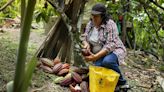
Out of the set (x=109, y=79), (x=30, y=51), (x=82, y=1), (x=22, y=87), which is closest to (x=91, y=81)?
(x=109, y=79)

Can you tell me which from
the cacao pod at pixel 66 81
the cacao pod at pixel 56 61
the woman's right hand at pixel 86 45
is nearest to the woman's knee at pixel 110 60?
the woman's right hand at pixel 86 45

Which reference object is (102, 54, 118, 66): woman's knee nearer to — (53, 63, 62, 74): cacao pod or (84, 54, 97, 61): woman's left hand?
(84, 54, 97, 61): woman's left hand

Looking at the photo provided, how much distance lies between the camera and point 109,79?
338 cm

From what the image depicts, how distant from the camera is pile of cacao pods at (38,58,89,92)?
12.1 ft

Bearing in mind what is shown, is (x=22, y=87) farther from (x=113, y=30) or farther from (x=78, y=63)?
(x=78, y=63)

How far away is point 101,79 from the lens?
3365 millimetres

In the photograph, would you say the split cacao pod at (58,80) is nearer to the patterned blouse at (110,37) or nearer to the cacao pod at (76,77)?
the cacao pod at (76,77)

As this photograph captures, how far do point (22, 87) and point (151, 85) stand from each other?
12.8ft

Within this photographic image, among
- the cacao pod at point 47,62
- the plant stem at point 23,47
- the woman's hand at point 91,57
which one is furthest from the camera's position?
the cacao pod at point 47,62

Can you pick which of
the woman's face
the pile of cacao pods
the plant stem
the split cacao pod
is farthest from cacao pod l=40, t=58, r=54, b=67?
the plant stem

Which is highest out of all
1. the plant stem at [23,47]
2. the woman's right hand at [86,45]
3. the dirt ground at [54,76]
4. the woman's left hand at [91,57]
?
the plant stem at [23,47]

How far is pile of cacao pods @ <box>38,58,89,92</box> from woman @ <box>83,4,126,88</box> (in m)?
0.23

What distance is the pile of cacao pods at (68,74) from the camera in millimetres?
3699

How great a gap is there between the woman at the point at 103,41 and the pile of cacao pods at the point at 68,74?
0.23 meters
